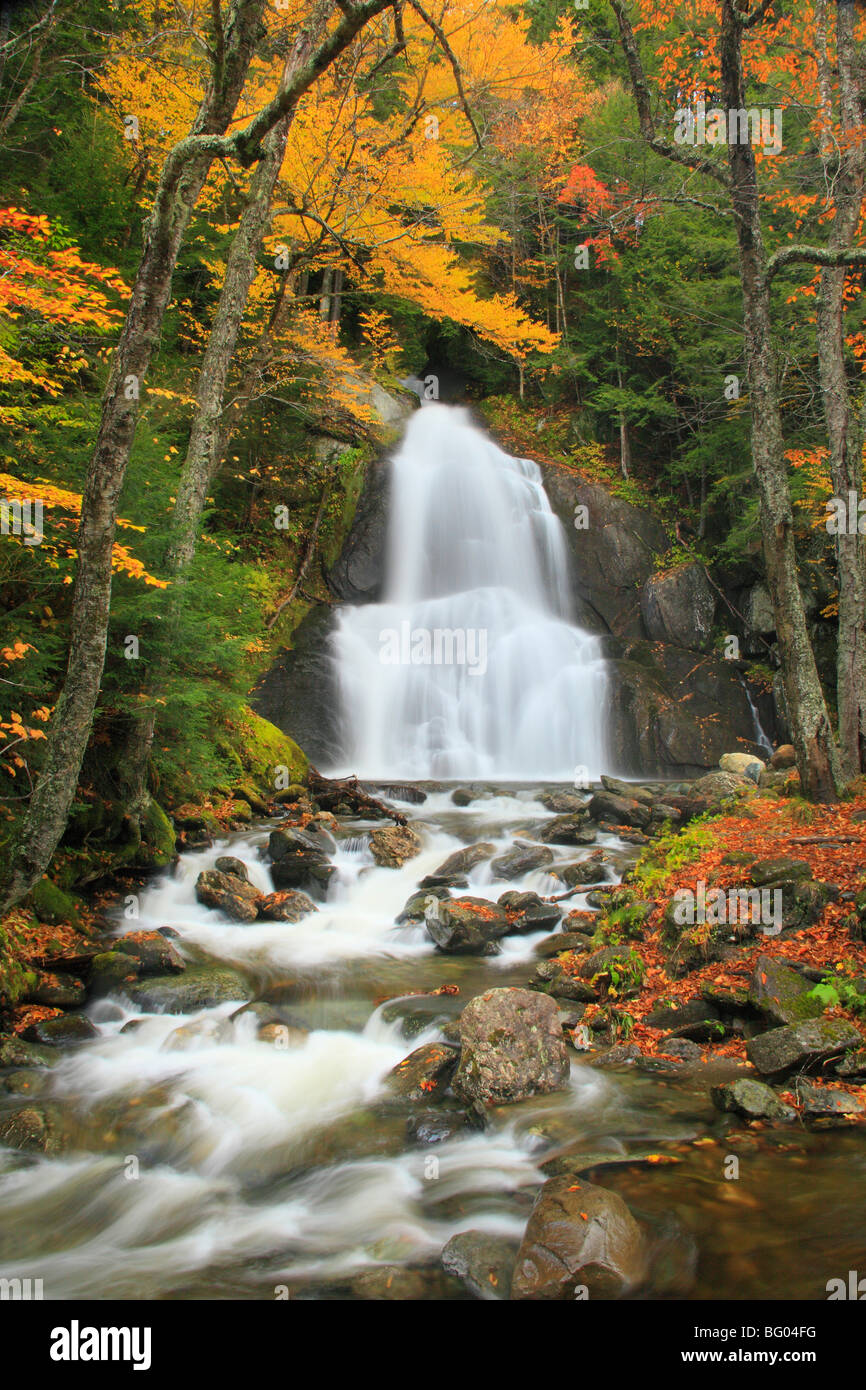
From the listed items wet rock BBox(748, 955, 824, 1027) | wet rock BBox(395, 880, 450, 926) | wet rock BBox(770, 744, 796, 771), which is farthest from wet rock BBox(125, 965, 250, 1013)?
wet rock BBox(770, 744, 796, 771)

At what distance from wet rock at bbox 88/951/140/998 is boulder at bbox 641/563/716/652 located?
45.9 feet

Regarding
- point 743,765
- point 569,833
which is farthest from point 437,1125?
point 743,765

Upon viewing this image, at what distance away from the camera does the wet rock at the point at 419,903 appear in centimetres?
769

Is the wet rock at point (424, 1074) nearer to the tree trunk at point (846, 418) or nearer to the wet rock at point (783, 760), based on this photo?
the tree trunk at point (846, 418)

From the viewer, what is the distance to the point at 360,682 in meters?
15.2

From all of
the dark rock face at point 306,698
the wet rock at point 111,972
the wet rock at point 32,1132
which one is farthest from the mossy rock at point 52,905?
the dark rock face at point 306,698

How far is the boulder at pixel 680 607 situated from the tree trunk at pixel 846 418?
8.40 m

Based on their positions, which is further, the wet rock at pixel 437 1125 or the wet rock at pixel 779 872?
the wet rock at pixel 779 872

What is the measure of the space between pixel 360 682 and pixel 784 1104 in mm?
11817

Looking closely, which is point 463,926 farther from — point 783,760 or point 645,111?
point 645,111

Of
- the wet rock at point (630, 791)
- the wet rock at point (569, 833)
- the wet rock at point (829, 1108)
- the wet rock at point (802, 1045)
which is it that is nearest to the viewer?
the wet rock at point (829, 1108)

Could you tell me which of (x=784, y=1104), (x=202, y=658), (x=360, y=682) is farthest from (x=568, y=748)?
(x=784, y=1104)

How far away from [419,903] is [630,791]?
5.70m
